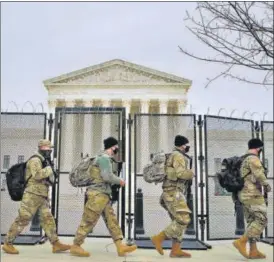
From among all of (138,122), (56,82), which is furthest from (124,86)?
(138,122)

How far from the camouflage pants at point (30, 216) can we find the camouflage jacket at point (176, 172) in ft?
6.19

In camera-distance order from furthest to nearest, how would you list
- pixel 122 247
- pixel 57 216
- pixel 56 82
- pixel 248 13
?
1. pixel 56 82
2. pixel 57 216
3. pixel 248 13
4. pixel 122 247

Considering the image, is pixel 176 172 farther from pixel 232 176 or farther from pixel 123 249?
pixel 123 249

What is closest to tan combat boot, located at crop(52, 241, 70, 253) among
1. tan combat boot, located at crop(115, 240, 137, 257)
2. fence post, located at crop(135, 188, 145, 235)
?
tan combat boot, located at crop(115, 240, 137, 257)

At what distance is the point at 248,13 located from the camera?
21.9 feet

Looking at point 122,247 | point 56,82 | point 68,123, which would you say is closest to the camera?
point 122,247

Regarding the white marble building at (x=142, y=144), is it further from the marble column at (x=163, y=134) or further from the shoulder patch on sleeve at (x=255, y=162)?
the shoulder patch on sleeve at (x=255, y=162)

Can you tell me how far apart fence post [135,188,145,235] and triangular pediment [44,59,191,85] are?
42.6 meters

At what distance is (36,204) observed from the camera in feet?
20.1

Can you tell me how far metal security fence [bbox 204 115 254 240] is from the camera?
7.79 m

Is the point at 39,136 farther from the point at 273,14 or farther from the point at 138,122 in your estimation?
the point at 273,14

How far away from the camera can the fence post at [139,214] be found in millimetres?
7770

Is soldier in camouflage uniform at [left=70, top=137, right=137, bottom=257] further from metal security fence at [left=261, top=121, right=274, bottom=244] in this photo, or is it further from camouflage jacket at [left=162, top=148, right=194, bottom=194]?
metal security fence at [left=261, top=121, right=274, bottom=244]

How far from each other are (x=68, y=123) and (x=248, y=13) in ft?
13.3
